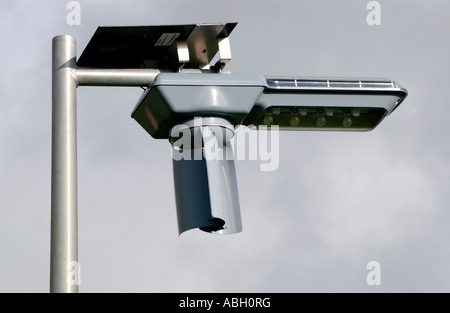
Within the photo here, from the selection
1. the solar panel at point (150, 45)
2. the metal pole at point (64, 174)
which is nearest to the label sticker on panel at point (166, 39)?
the solar panel at point (150, 45)

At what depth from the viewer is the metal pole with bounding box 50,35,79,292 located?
7.59 m

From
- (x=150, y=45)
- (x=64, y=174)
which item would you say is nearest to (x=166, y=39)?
(x=150, y=45)

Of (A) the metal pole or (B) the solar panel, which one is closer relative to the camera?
(A) the metal pole

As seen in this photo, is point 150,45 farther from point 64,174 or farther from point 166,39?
point 64,174

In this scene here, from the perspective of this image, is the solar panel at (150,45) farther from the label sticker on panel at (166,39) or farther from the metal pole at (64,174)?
the metal pole at (64,174)

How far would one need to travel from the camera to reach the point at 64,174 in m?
7.84

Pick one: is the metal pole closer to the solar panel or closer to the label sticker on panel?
the solar panel

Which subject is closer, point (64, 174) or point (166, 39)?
point (64, 174)

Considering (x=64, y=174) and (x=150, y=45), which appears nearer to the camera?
(x=64, y=174)

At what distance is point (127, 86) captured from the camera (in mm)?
8422

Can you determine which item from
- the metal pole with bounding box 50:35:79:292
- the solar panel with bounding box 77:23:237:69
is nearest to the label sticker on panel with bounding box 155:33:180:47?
the solar panel with bounding box 77:23:237:69

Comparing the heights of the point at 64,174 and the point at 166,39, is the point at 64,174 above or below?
below
